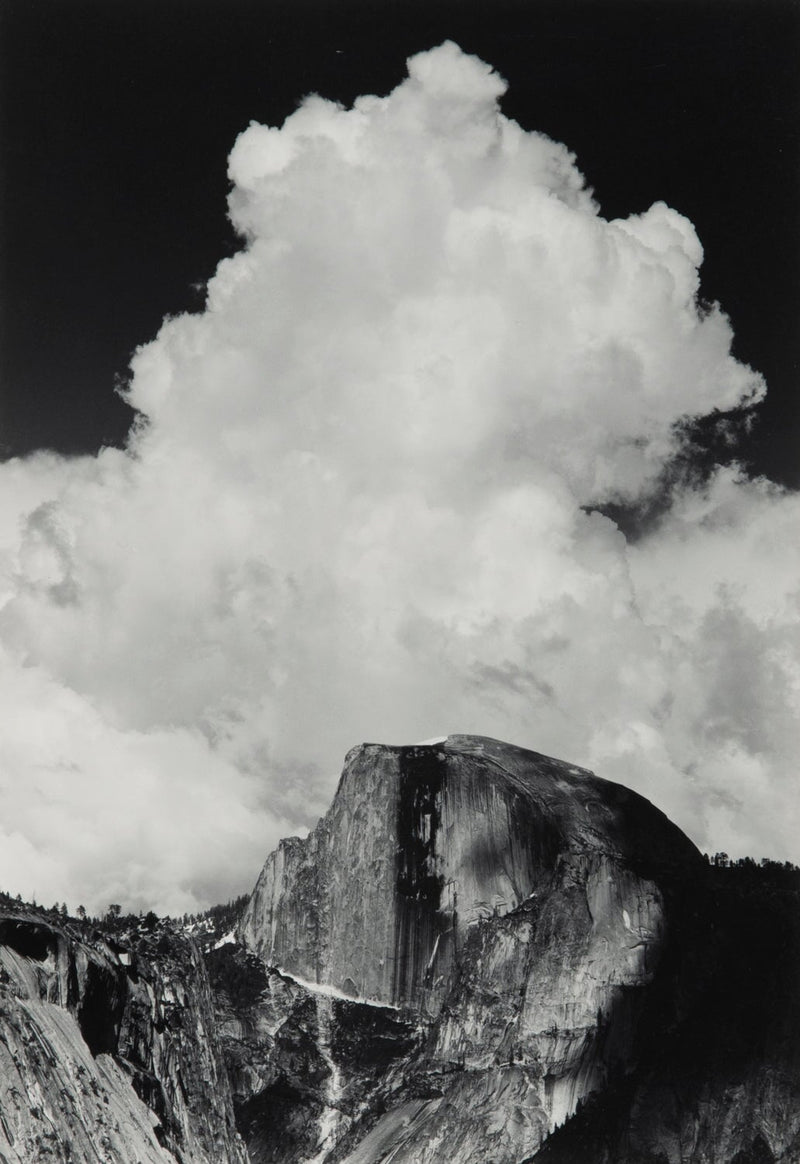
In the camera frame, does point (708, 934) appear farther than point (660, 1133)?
Yes

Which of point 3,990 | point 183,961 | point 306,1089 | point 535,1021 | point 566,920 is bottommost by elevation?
point 3,990

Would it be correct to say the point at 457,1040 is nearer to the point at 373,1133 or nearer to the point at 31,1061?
the point at 373,1133

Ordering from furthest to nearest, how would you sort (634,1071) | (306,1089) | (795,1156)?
(306,1089) → (634,1071) → (795,1156)

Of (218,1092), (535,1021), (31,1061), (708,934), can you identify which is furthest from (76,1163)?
(708,934)

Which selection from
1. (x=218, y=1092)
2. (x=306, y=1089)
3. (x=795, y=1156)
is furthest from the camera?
(x=306, y=1089)

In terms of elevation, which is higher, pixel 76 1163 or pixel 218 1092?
pixel 218 1092

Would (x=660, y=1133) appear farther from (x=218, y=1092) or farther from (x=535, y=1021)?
(x=218, y=1092)
